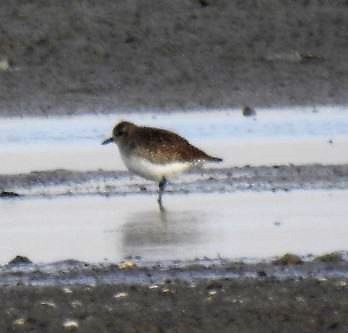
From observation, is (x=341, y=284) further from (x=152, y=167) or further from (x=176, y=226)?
(x=152, y=167)

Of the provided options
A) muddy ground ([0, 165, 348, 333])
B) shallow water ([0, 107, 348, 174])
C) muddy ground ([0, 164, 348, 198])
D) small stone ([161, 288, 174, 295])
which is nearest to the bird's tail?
muddy ground ([0, 164, 348, 198])

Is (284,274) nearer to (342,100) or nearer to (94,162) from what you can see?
(94,162)

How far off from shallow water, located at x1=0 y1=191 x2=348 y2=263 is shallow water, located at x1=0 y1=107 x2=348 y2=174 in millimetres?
1246

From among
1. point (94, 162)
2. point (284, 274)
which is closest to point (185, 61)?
point (94, 162)

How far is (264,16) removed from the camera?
18.4 meters

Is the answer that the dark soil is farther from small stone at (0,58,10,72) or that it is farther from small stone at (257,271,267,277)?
small stone at (0,58,10,72)

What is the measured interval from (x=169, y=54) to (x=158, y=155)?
190 inches

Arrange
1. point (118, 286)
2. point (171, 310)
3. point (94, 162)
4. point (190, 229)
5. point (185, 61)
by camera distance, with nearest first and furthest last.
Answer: point (171, 310), point (118, 286), point (190, 229), point (94, 162), point (185, 61)

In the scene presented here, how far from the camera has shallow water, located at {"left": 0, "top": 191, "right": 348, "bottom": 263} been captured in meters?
10.2

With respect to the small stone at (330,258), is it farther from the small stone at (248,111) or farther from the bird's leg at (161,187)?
the small stone at (248,111)

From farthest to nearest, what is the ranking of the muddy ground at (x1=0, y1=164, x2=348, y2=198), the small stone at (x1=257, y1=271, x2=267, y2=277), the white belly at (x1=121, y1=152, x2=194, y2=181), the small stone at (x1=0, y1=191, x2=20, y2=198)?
the white belly at (x1=121, y1=152, x2=194, y2=181) → the muddy ground at (x1=0, y1=164, x2=348, y2=198) → the small stone at (x1=0, y1=191, x2=20, y2=198) → the small stone at (x1=257, y1=271, x2=267, y2=277)

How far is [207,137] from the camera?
14414mm

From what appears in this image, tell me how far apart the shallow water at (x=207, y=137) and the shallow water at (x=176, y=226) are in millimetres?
1246

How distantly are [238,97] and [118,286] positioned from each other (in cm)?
733
